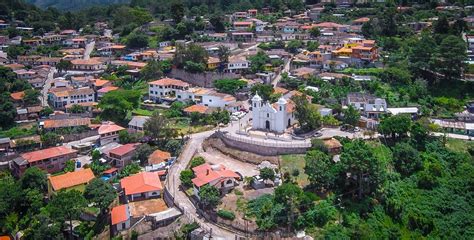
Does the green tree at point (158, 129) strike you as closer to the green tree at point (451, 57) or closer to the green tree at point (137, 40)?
the green tree at point (451, 57)

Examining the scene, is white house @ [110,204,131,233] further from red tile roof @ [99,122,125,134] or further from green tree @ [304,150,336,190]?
green tree @ [304,150,336,190]

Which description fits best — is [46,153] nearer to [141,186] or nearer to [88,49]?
[141,186]

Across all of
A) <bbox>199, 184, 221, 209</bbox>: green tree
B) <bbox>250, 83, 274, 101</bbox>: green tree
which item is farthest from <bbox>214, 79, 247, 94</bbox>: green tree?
<bbox>199, 184, 221, 209</bbox>: green tree

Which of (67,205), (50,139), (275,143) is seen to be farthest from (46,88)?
(275,143)

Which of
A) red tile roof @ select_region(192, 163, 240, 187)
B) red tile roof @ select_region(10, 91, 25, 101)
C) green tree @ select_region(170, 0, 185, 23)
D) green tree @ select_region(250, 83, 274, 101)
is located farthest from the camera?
green tree @ select_region(170, 0, 185, 23)

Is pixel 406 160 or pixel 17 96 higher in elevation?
pixel 17 96

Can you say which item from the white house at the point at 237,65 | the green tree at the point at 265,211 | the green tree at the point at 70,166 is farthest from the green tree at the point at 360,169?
the white house at the point at 237,65
